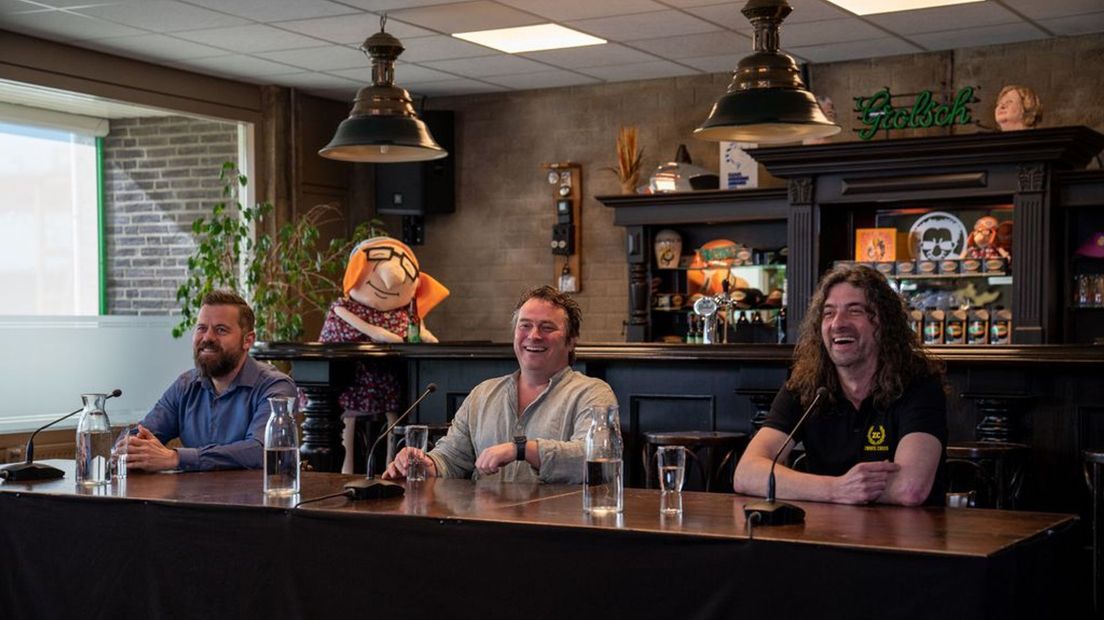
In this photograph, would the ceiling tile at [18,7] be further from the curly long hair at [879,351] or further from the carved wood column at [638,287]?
the curly long hair at [879,351]

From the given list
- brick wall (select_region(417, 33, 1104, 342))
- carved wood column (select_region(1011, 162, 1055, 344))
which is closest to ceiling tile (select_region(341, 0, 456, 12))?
brick wall (select_region(417, 33, 1104, 342))

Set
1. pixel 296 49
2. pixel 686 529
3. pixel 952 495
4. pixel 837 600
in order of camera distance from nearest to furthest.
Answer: pixel 837 600, pixel 686 529, pixel 952 495, pixel 296 49

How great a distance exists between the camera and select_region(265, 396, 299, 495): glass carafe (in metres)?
3.40

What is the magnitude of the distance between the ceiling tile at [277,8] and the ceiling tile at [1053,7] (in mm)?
3457

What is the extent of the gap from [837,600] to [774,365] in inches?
123

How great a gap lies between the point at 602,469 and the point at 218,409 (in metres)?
1.87

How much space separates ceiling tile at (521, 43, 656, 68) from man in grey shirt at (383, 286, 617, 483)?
14.1 feet

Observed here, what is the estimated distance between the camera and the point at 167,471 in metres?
4.02

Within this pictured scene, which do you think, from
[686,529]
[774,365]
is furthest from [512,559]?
[774,365]

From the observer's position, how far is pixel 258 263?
880cm

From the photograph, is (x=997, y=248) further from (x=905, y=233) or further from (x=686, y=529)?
(x=686, y=529)

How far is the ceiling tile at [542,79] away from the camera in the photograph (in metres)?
9.12


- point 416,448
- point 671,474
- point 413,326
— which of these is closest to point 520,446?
point 416,448

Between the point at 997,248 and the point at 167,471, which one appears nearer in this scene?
the point at 167,471
